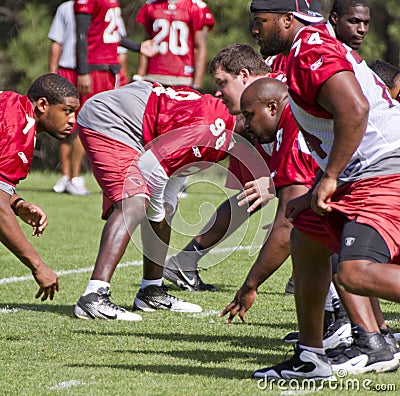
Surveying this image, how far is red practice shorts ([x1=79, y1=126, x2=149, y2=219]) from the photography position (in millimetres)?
5852

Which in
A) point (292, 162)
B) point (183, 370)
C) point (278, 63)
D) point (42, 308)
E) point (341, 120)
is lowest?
point (42, 308)

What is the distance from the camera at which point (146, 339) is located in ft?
16.5

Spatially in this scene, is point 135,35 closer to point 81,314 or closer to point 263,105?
point 81,314

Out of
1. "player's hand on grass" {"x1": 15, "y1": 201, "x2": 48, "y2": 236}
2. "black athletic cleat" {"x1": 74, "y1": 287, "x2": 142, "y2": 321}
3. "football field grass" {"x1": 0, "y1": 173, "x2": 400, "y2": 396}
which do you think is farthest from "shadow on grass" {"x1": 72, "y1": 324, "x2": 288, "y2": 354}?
"player's hand on grass" {"x1": 15, "y1": 201, "x2": 48, "y2": 236}

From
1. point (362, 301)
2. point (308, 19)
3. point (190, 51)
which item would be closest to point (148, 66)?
point (190, 51)

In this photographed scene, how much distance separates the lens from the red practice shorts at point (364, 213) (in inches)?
144

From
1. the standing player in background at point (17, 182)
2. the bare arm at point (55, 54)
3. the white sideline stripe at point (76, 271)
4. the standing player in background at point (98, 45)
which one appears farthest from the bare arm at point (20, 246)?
the bare arm at point (55, 54)

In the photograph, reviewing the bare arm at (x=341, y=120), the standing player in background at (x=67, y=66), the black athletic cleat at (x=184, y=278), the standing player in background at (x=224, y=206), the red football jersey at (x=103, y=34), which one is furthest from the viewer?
the red football jersey at (x=103, y=34)

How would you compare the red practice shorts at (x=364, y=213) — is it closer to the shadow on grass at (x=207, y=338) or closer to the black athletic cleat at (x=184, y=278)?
the shadow on grass at (x=207, y=338)

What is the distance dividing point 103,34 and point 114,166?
6004 millimetres

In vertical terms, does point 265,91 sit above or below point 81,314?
above

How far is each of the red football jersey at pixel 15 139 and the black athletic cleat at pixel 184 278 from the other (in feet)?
6.79

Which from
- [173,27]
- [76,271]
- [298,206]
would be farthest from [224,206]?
[173,27]

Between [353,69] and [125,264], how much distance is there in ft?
14.5
